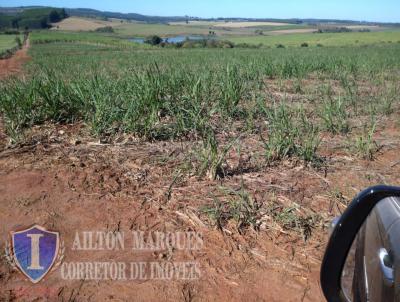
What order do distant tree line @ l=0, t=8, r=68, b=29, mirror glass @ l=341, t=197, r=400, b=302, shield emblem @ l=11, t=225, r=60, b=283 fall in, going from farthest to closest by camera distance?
1. distant tree line @ l=0, t=8, r=68, b=29
2. shield emblem @ l=11, t=225, r=60, b=283
3. mirror glass @ l=341, t=197, r=400, b=302

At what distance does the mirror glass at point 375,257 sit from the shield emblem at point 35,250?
1721mm

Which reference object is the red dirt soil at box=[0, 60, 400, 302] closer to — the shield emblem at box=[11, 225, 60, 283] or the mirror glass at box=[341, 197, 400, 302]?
the shield emblem at box=[11, 225, 60, 283]

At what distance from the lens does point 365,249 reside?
3.75ft

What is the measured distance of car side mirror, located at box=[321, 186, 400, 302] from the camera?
982 millimetres

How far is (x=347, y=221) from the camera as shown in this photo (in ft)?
3.74

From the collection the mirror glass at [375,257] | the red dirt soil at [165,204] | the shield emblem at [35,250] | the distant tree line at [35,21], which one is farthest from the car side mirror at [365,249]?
the distant tree line at [35,21]

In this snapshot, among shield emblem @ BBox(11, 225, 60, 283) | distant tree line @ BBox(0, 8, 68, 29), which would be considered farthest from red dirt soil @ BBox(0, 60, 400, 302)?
distant tree line @ BBox(0, 8, 68, 29)

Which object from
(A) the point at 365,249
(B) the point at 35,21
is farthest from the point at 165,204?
(B) the point at 35,21

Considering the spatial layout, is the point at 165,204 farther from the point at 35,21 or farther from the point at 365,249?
the point at 35,21

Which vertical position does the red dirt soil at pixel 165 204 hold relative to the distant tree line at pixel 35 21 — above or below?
above

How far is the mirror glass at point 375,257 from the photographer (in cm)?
95

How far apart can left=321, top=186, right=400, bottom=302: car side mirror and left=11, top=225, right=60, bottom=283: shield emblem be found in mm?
1668

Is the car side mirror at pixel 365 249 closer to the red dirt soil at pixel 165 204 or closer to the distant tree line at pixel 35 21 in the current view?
the red dirt soil at pixel 165 204

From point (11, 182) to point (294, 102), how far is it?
471cm
